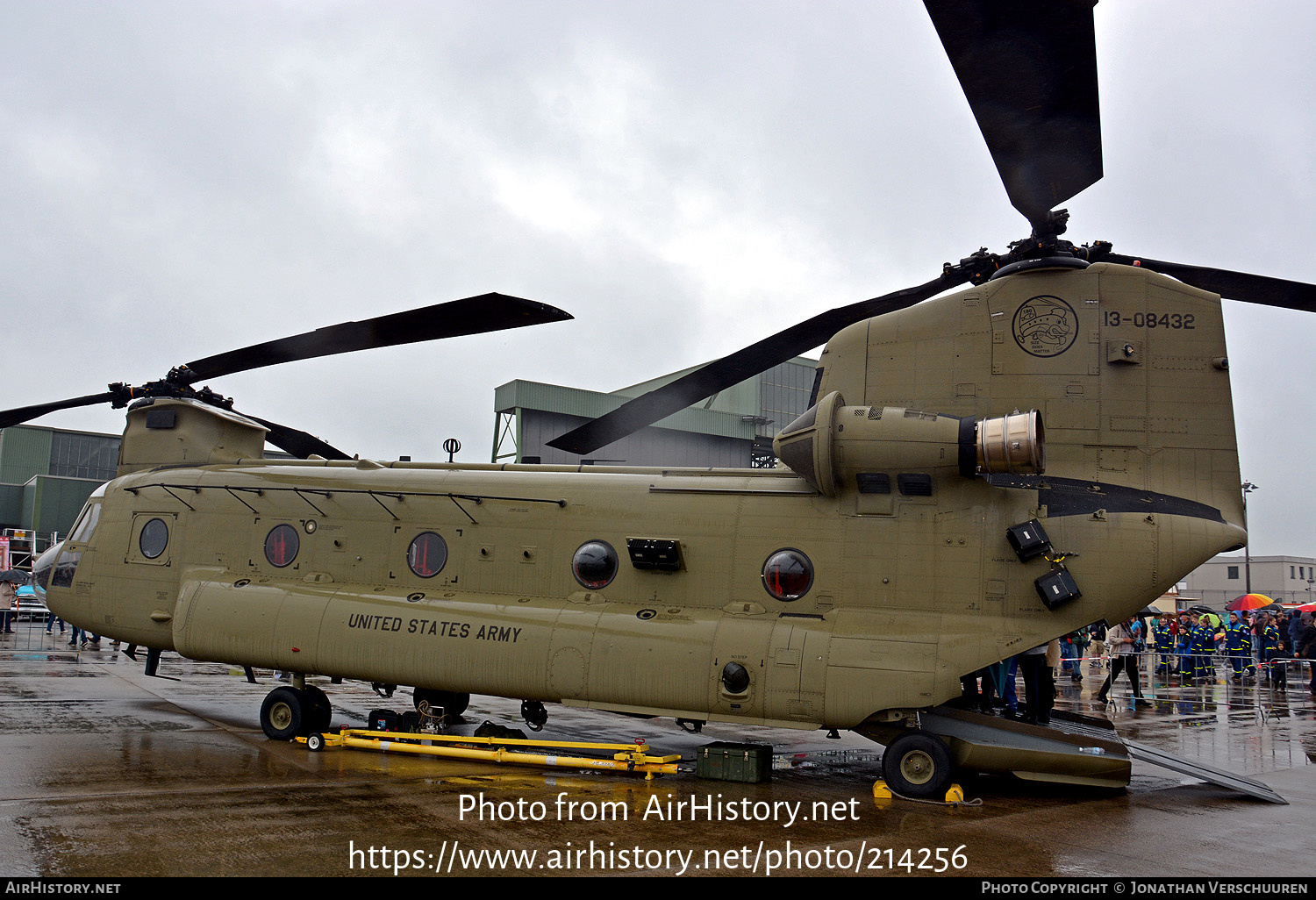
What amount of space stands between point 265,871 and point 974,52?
7196 mm

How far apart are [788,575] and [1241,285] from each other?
5483 mm

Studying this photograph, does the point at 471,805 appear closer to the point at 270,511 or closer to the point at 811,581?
the point at 811,581

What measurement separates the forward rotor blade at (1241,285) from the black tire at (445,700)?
9909 millimetres

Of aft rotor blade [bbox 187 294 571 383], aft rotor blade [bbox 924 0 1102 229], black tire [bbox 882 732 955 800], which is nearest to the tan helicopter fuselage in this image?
black tire [bbox 882 732 955 800]

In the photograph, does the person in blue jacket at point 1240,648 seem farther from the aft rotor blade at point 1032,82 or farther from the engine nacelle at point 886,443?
the aft rotor blade at point 1032,82

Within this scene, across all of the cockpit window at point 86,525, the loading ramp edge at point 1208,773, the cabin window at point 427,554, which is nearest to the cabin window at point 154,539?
the cockpit window at point 86,525

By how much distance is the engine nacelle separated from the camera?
9.06 m

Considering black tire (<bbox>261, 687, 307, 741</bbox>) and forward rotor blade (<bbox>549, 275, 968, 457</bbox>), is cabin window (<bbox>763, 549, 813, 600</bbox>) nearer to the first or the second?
forward rotor blade (<bbox>549, 275, 968, 457</bbox>)

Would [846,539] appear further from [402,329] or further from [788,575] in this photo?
[402,329]

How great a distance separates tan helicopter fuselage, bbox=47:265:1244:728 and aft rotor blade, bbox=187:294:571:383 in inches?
75.4

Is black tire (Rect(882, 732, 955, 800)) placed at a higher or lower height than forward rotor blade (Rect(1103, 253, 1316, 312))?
lower

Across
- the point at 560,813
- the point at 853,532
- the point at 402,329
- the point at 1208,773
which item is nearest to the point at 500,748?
the point at 560,813

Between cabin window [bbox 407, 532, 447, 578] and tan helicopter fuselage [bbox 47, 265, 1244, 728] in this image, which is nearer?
tan helicopter fuselage [bbox 47, 265, 1244, 728]

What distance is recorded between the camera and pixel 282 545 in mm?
12078
